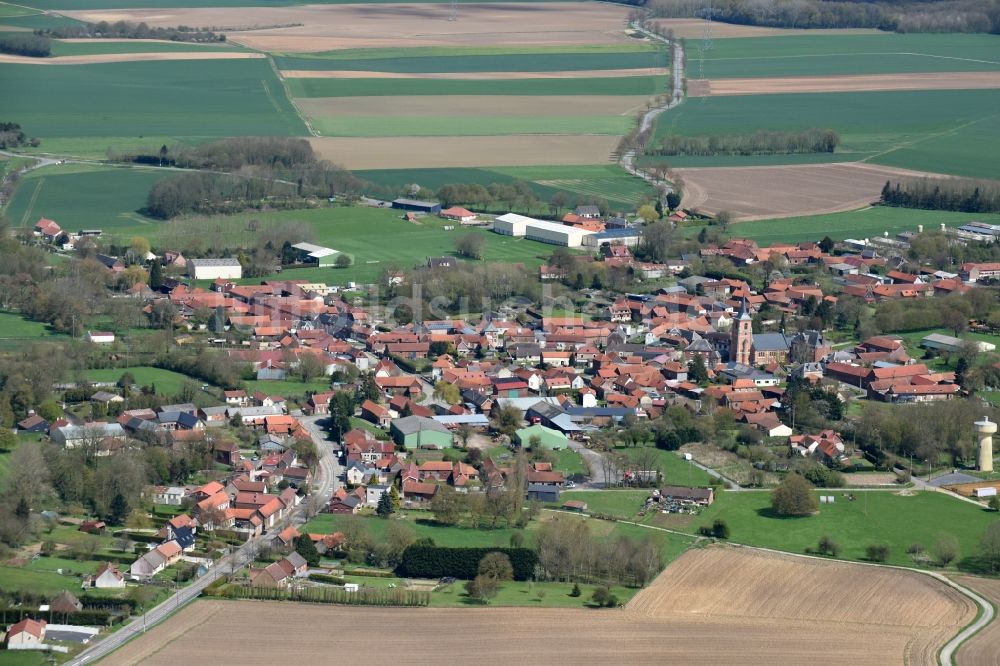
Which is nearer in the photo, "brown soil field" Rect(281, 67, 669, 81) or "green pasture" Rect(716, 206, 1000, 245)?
"green pasture" Rect(716, 206, 1000, 245)

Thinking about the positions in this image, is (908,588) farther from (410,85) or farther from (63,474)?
(410,85)

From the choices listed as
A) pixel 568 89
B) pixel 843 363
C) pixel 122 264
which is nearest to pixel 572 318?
pixel 843 363

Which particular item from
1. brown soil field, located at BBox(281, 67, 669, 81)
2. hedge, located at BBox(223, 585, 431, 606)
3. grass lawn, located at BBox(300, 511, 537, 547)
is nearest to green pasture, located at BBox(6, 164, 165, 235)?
brown soil field, located at BBox(281, 67, 669, 81)

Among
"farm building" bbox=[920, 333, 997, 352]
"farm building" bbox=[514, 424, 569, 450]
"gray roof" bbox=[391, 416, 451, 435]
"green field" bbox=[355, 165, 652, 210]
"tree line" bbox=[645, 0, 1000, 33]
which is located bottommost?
"farm building" bbox=[514, 424, 569, 450]

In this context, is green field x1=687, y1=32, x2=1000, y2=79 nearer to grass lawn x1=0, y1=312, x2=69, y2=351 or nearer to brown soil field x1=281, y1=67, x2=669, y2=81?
brown soil field x1=281, y1=67, x2=669, y2=81

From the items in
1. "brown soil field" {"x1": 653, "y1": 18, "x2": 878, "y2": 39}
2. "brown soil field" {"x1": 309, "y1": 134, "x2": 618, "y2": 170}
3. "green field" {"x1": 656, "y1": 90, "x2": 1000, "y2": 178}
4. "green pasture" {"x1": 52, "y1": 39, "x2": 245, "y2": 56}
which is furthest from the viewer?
"brown soil field" {"x1": 653, "y1": 18, "x2": 878, "y2": 39}

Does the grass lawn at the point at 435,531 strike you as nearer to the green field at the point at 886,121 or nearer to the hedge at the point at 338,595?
the hedge at the point at 338,595

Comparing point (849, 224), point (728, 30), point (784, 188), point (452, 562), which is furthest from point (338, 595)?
point (728, 30)
